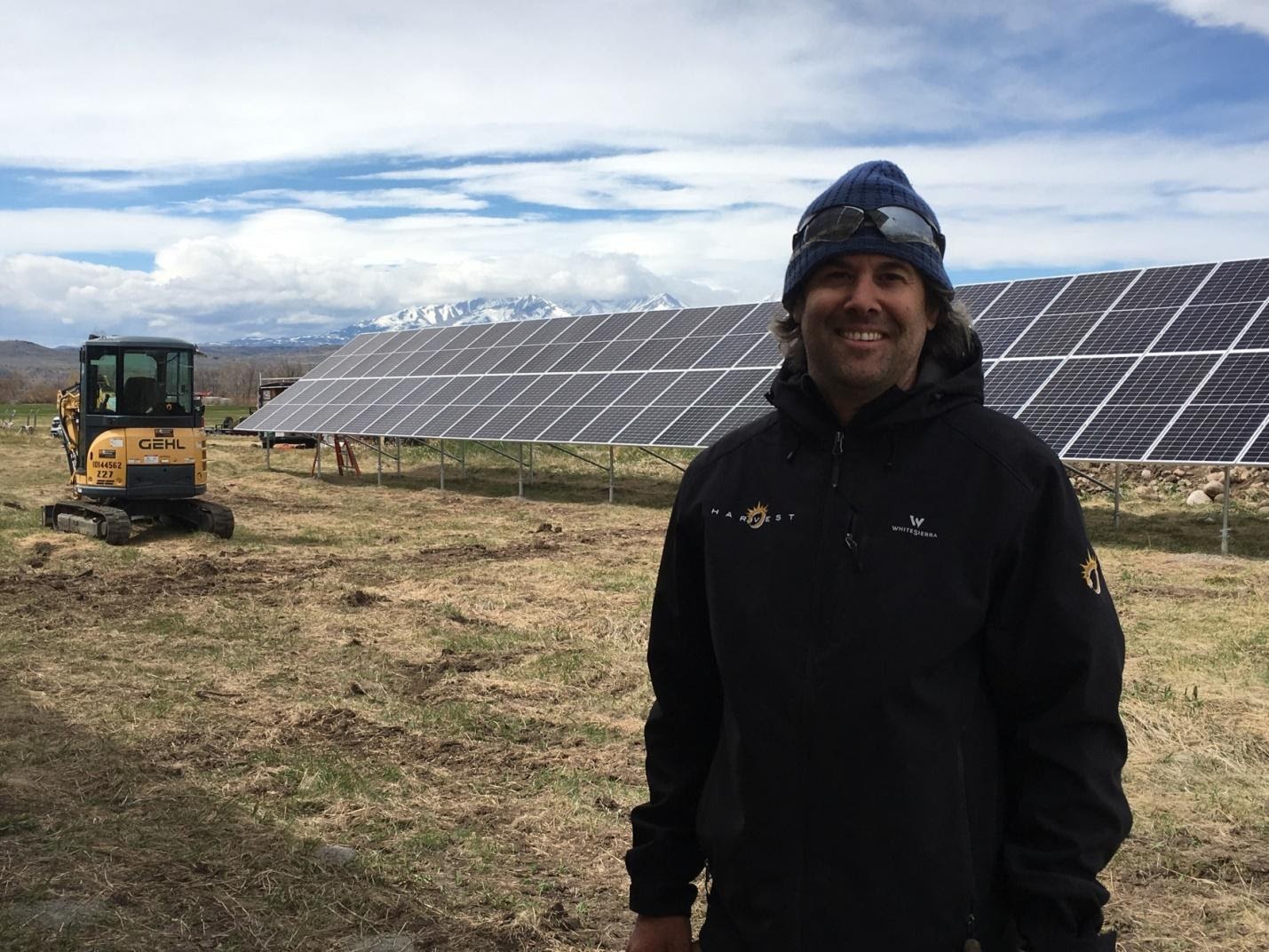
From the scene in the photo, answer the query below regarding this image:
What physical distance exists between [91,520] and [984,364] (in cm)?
1158

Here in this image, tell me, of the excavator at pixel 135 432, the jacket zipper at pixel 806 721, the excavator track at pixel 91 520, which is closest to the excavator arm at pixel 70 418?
the excavator track at pixel 91 520

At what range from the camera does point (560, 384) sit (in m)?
21.1

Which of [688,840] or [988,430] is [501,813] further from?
[988,430]

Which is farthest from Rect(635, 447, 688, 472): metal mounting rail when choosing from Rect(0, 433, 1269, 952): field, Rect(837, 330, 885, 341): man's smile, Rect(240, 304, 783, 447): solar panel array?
Rect(837, 330, 885, 341): man's smile

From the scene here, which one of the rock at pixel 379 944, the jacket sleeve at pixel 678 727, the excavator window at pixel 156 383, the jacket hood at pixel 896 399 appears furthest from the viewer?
the excavator window at pixel 156 383

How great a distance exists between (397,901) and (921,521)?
359 cm

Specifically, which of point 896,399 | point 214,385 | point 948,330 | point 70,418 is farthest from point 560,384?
point 214,385

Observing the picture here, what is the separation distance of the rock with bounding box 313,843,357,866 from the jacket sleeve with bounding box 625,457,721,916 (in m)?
3.09

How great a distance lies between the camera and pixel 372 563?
1312 cm

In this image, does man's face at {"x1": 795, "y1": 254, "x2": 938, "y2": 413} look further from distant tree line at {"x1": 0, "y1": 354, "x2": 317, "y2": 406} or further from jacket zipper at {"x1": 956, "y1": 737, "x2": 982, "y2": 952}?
distant tree line at {"x1": 0, "y1": 354, "x2": 317, "y2": 406}

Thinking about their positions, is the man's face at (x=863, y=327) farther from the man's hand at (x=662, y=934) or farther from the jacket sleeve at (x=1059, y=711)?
the man's hand at (x=662, y=934)

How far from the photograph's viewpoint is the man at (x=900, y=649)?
6.10 feet

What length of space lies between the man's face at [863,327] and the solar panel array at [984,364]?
7.97 metres

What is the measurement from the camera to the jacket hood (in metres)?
1.96
